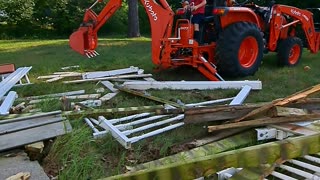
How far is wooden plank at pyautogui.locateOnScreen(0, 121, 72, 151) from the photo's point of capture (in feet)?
12.5

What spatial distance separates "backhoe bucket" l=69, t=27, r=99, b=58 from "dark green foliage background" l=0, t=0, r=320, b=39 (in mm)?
17520

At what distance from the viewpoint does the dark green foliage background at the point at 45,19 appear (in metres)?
25.4

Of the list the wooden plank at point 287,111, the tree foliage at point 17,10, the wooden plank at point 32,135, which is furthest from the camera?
the tree foliage at point 17,10

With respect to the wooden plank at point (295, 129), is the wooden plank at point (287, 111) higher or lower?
higher

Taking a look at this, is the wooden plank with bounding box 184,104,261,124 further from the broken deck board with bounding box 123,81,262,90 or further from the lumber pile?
the broken deck board with bounding box 123,81,262,90

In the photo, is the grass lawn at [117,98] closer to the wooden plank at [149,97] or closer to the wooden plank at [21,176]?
the wooden plank at [149,97]

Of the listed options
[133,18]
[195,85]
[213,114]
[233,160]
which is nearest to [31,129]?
[213,114]

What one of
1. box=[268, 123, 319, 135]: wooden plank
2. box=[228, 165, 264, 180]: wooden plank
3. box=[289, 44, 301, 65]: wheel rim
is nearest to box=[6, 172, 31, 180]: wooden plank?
box=[228, 165, 264, 180]: wooden plank

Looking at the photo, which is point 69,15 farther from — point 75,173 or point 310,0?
point 75,173

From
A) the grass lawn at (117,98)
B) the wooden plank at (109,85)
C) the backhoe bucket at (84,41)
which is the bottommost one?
the grass lawn at (117,98)

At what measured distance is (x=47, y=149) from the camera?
391cm

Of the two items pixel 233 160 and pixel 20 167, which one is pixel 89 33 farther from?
pixel 233 160

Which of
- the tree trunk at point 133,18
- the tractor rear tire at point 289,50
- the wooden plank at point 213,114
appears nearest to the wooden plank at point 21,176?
the wooden plank at point 213,114

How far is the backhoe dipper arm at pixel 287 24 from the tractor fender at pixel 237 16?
60 centimetres
